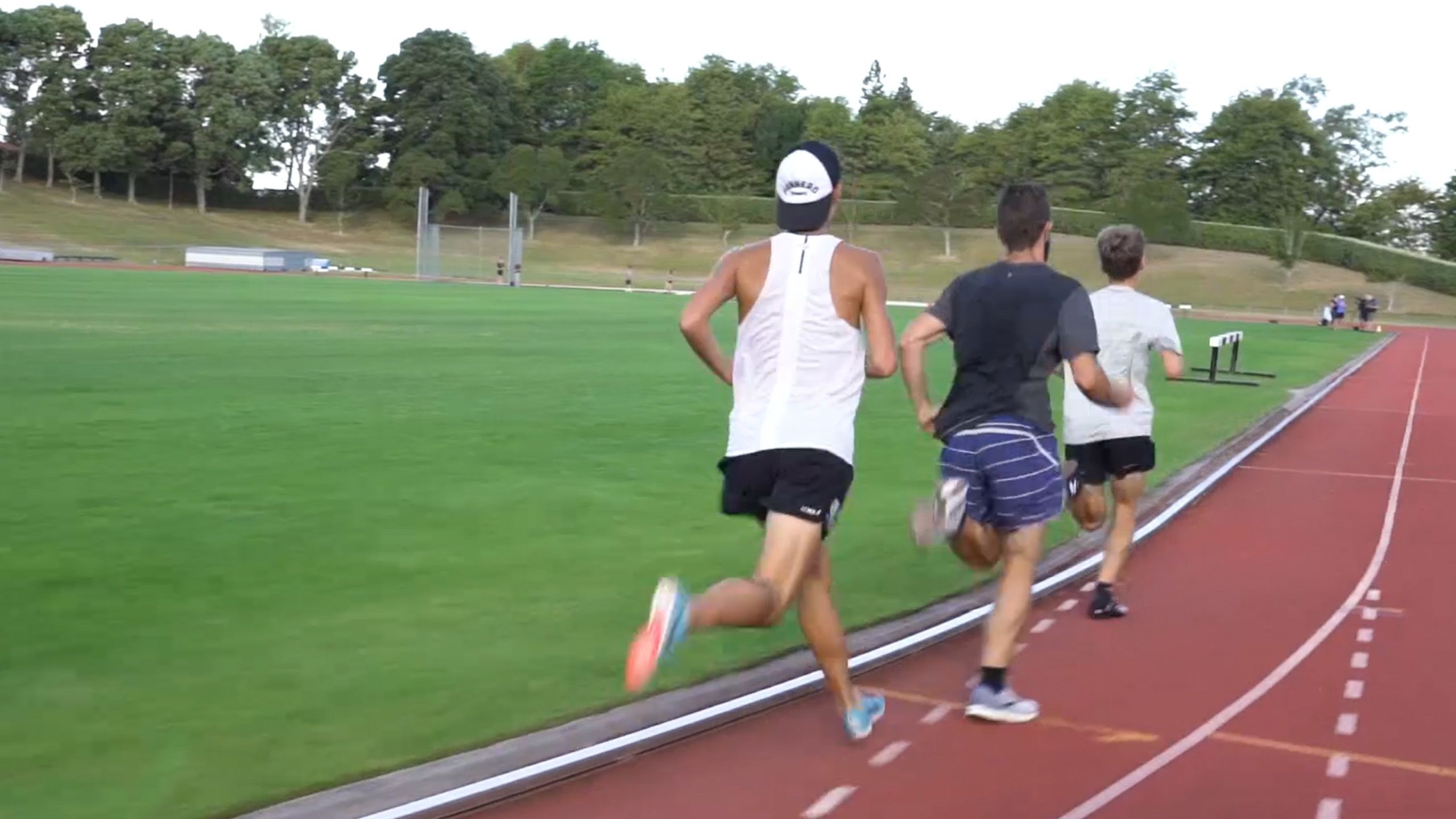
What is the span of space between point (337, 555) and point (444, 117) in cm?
9354

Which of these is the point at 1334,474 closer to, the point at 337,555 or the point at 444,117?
the point at 337,555

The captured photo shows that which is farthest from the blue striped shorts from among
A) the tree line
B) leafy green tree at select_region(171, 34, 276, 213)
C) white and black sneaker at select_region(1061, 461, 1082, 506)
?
leafy green tree at select_region(171, 34, 276, 213)

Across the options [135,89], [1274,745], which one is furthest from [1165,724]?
[135,89]

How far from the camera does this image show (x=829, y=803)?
486 centimetres

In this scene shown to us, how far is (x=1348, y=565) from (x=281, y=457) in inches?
303

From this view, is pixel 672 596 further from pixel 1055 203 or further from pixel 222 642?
pixel 1055 203

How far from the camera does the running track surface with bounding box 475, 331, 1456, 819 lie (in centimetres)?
496

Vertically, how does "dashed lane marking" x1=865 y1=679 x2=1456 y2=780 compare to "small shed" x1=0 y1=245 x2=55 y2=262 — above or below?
above

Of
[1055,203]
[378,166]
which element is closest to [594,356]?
[1055,203]

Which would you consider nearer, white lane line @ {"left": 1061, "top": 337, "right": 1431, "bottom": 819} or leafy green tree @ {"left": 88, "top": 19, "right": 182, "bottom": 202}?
white lane line @ {"left": 1061, "top": 337, "right": 1431, "bottom": 819}

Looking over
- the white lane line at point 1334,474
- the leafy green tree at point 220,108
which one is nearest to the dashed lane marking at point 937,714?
the white lane line at point 1334,474

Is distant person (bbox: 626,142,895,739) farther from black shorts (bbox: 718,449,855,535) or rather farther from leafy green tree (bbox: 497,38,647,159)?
leafy green tree (bbox: 497,38,647,159)

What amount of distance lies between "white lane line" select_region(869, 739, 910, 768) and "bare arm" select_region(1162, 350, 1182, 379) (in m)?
2.77

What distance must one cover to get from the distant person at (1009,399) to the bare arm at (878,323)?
784 mm
